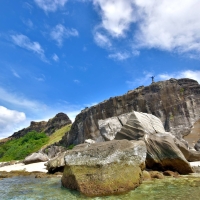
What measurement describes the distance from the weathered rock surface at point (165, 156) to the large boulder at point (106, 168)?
3.37 m

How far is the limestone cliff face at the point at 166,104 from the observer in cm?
3609

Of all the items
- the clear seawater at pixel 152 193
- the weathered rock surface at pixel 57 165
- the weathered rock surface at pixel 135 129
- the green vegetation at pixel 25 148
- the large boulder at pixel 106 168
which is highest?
the green vegetation at pixel 25 148

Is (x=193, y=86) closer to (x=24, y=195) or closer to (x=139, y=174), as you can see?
(x=139, y=174)

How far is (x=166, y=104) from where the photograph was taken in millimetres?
38344

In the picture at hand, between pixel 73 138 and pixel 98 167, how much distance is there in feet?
141

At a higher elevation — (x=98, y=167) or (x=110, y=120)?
(x=110, y=120)

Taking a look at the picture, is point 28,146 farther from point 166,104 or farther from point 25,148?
point 166,104

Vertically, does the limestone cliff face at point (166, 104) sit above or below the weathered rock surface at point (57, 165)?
above

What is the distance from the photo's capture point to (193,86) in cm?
3766

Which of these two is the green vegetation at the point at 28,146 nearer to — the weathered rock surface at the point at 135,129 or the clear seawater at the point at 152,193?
the weathered rock surface at the point at 135,129

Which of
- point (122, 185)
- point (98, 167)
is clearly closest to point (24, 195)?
point (98, 167)

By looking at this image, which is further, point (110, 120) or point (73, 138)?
point (73, 138)

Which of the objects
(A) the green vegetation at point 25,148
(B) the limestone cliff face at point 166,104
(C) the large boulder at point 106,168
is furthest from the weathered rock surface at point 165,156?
(A) the green vegetation at point 25,148

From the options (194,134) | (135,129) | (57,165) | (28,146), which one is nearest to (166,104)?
(194,134)
